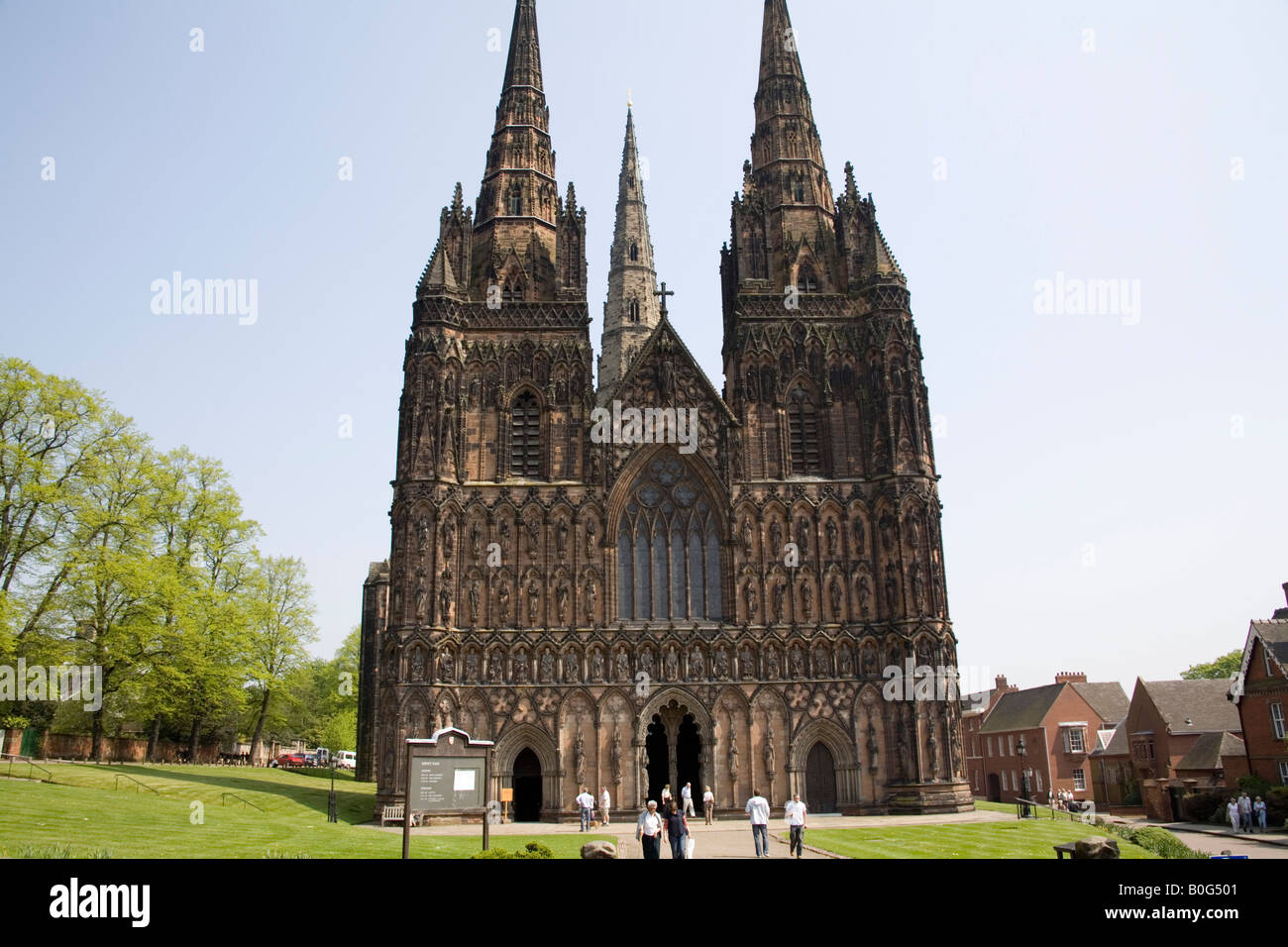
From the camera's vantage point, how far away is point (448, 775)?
20562mm

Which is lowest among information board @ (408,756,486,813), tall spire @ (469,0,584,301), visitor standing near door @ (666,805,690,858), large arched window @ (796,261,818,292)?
visitor standing near door @ (666,805,690,858)

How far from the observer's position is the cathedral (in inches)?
1533

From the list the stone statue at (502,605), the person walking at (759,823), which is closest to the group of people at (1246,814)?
the person walking at (759,823)

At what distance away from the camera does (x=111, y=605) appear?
43031mm

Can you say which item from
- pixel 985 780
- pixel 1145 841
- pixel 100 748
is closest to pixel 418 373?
pixel 100 748

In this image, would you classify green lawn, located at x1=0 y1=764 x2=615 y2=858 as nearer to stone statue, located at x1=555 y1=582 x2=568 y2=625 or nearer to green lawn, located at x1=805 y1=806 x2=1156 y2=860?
green lawn, located at x1=805 y1=806 x2=1156 y2=860

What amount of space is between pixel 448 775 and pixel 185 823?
35.5ft

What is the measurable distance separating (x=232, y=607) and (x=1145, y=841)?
127ft

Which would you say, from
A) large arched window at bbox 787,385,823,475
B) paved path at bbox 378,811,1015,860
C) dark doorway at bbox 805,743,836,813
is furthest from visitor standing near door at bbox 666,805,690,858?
large arched window at bbox 787,385,823,475

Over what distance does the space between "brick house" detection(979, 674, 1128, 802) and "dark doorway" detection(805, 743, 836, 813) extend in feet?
103

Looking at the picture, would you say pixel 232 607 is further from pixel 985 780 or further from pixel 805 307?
pixel 985 780

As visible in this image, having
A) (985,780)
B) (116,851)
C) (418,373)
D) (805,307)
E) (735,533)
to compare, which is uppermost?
(805,307)

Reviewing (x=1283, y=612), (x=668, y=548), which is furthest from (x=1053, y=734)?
(x=668, y=548)

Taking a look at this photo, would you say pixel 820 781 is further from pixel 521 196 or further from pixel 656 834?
pixel 521 196
